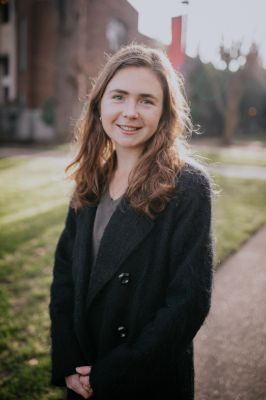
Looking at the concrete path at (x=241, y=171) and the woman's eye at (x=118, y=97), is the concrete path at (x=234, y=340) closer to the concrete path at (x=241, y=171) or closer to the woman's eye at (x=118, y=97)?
the woman's eye at (x=118, y=97)

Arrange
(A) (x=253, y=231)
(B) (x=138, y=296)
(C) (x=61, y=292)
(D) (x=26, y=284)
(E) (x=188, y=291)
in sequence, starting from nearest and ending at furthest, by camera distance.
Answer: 1. (E) (x=188, y=291)
2. (B) (x=138, y=296)
3. (C) (x=61, y=292)
4. (D) (x=26, y=284)
5. (A) (x=253, y=231)

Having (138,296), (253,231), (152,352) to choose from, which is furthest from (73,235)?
(253,231)

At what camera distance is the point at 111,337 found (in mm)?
1627

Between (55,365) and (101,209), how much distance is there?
2.75 feet

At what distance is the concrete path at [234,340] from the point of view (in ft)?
7.51

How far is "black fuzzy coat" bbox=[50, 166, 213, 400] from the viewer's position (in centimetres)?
145

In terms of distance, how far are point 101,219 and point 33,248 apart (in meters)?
3.29

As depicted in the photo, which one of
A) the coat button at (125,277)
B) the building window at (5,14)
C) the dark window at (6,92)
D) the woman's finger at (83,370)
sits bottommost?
the woman's finger at (83,370)

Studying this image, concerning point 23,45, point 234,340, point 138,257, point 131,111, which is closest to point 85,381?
point 138,257

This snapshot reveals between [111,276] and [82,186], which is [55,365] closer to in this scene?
[111,276]

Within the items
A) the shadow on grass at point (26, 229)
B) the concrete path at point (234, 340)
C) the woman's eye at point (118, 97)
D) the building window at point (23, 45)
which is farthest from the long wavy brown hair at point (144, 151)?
the building window at point (23, 45)

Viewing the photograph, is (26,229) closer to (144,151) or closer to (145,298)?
(144,151)

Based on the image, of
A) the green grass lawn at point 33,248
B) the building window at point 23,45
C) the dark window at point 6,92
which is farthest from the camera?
the dark window at point 6,92

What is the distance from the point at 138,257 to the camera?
5.08 feet
